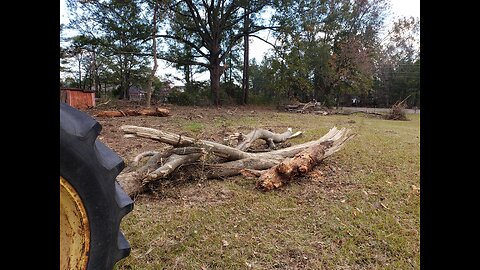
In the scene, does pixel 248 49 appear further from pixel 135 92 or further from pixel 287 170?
pixel 287 170

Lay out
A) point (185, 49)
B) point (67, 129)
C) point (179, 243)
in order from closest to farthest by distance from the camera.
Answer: point (67, 129) < point (179, 243) < point (185, 49)

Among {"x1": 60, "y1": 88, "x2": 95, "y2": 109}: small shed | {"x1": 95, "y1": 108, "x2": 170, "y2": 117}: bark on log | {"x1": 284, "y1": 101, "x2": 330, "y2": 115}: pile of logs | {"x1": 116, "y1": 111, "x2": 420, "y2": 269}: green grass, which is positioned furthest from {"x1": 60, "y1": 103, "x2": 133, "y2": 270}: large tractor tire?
{"x1": 284, "y1": 101, "x2": 330, "y2": 115}: pile of logs

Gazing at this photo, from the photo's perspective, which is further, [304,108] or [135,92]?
[135,92]

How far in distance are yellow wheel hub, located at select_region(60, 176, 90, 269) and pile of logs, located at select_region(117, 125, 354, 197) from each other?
1533mm

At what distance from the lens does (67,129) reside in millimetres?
867

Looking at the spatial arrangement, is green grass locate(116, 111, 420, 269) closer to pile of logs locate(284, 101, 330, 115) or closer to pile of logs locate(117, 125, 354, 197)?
pile of logs locate(117, 125, 354, 197)

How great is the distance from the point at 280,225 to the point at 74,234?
59.6 inches

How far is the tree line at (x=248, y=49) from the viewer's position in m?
14.9

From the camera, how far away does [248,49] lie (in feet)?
67.5

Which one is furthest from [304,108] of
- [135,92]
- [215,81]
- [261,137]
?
[261,137]
